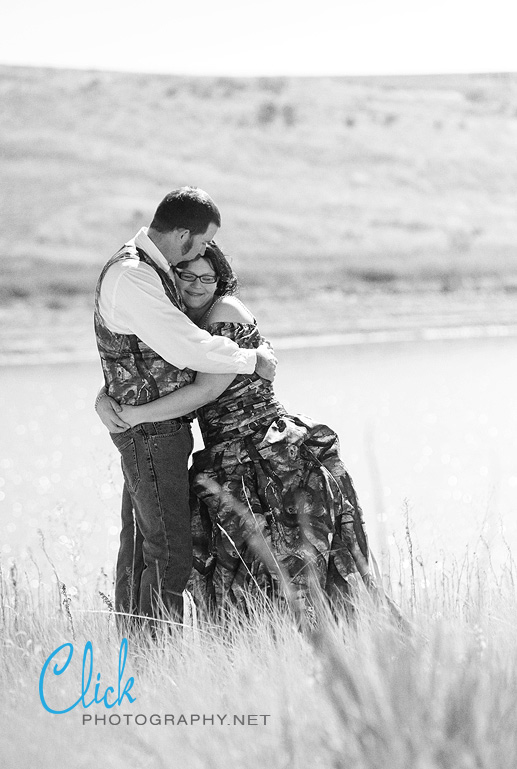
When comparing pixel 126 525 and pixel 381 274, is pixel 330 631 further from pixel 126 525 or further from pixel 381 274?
pixel 381 274

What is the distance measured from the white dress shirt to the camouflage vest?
0.12 ft

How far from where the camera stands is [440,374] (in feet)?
65.3

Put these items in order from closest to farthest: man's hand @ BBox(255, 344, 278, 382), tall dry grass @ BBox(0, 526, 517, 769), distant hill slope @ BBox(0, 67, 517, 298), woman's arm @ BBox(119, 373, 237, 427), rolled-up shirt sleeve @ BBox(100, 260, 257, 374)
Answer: tall dry grass @ BBox(0, 526, 517, 769) → rolled-up shirt sleeve @ BBox(100, 260, 257, 374) → woman's arm @ BBox(119, 373, 237, 427) → man's hand @ BBox(255, 344, 278, 382) → distant hill slope @ BBox(0, 67, 517, 298)

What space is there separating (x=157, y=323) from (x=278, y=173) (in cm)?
→ 4720

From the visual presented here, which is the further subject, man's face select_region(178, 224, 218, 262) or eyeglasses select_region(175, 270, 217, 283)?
eyeglasses select_region(175, 270, 217, 283)

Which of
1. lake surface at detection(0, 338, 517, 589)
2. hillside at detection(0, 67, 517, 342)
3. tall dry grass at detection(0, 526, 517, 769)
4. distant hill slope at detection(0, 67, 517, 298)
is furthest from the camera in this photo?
distant hill slope at detection(0, 67, 517, 298)

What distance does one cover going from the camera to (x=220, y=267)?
3.25m

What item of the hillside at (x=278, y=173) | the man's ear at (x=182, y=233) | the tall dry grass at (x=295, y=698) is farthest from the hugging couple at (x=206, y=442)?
the hillside at (x=278, y=173)

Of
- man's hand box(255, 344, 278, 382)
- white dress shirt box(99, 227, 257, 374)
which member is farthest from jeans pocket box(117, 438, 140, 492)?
man's hand box(255, 344, 278, 382)

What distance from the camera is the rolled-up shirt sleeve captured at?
298cm

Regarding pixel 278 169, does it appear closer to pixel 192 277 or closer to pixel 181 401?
pixel 192 277

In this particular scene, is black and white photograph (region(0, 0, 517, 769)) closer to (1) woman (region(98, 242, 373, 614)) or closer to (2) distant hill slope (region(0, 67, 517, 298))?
(1) woman (region(98, 242, 373, 614))

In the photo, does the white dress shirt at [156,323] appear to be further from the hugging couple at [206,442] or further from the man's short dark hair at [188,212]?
the man's short dark hair at [188,212]

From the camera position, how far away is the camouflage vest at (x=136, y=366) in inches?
122
